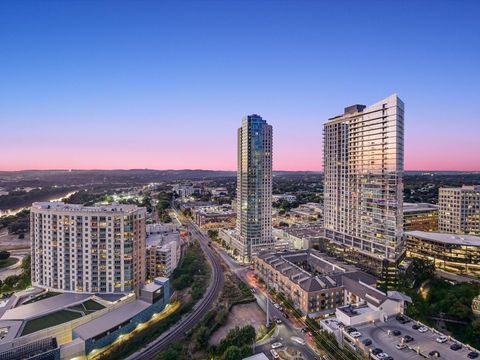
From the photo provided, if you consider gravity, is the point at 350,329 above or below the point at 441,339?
below

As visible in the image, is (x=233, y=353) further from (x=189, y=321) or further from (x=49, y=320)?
(x=49, y=320)

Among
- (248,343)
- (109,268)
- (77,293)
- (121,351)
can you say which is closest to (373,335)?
(248,343)

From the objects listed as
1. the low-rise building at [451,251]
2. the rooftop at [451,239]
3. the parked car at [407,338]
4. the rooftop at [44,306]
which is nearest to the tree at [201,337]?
the rooftop at [44,306]

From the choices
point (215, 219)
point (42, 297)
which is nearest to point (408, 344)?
point (42, 297)

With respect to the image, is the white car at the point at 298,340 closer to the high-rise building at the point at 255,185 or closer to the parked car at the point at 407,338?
the parked car at the point at 407,338

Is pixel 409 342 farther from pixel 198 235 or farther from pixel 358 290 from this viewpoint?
pixel 198 235

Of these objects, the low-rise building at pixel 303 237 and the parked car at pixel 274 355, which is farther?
the low-rise building at pixel 303 237
